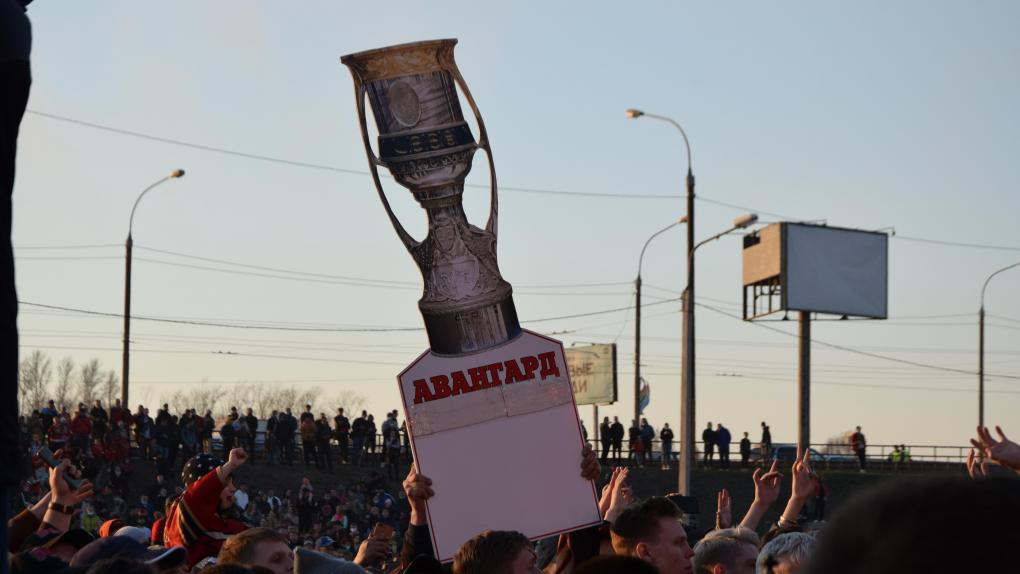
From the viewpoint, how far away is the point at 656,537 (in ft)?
21.5

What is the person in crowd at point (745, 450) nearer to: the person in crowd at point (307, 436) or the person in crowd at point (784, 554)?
the person in crowd at point (307, 436)

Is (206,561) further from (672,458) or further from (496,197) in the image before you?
(672,458)

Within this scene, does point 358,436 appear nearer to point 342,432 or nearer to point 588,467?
point 342,432

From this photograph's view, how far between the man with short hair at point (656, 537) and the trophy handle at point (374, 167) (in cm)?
180

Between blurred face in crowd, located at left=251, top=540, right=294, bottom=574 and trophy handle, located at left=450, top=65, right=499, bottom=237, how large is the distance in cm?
199

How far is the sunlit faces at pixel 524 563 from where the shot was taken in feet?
18.1

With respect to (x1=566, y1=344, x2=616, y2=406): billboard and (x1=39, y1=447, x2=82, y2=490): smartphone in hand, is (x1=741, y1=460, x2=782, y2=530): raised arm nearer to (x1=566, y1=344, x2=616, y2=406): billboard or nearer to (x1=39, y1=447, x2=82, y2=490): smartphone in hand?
(x1=39, y1=447, x2=82, y2=490): smartphone in hand

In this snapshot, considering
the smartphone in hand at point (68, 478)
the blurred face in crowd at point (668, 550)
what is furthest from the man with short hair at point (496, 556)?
the smartphone in hand at point (68, 478)

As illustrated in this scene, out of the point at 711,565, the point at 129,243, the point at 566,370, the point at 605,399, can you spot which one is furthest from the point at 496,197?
the point at 605,399

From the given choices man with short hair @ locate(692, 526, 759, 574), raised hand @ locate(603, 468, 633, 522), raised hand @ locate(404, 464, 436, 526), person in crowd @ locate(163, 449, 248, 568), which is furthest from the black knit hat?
man with short hair @ locate(692, 526, 759, 574)

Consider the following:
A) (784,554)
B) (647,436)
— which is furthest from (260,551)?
(647,436)

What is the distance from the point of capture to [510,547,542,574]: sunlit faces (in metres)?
5.53

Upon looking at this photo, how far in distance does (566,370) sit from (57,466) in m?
2.55

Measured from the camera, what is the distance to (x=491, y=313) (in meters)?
7.26
